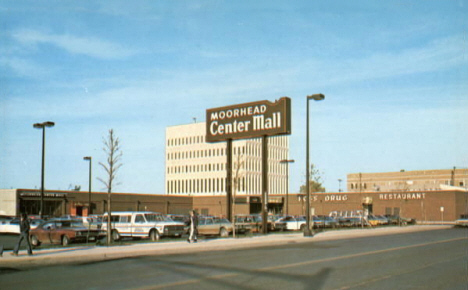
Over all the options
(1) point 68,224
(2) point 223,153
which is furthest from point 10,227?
(2) point 223,153

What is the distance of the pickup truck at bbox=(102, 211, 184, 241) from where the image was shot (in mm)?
30244

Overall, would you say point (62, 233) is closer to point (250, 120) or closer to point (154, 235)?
point (154, 235)

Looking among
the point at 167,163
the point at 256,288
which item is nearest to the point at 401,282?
the point at 256,288

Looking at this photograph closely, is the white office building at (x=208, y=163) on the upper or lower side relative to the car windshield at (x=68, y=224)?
upper

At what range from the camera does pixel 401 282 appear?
12188mm

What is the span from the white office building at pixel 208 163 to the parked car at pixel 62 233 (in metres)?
88.0

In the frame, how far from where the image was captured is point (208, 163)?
12188 cm

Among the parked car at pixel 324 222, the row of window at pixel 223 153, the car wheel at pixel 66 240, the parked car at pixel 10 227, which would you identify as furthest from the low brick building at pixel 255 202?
the car wheel at pixel 66 240

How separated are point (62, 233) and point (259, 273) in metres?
15.6

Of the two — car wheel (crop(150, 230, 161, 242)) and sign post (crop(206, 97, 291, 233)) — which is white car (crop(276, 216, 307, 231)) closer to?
sign post (crop(206, 97, 291, 233))

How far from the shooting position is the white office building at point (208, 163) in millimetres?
119188

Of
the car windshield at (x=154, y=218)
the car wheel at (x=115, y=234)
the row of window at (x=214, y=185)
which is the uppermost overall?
the row of window at (x=214, y=185)

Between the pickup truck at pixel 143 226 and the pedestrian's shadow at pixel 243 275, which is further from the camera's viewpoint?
the pickup truck at pixel 143 226

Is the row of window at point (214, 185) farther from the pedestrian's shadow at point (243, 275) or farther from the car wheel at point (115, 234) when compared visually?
the pedestrian's shadow at point (243, 275)
